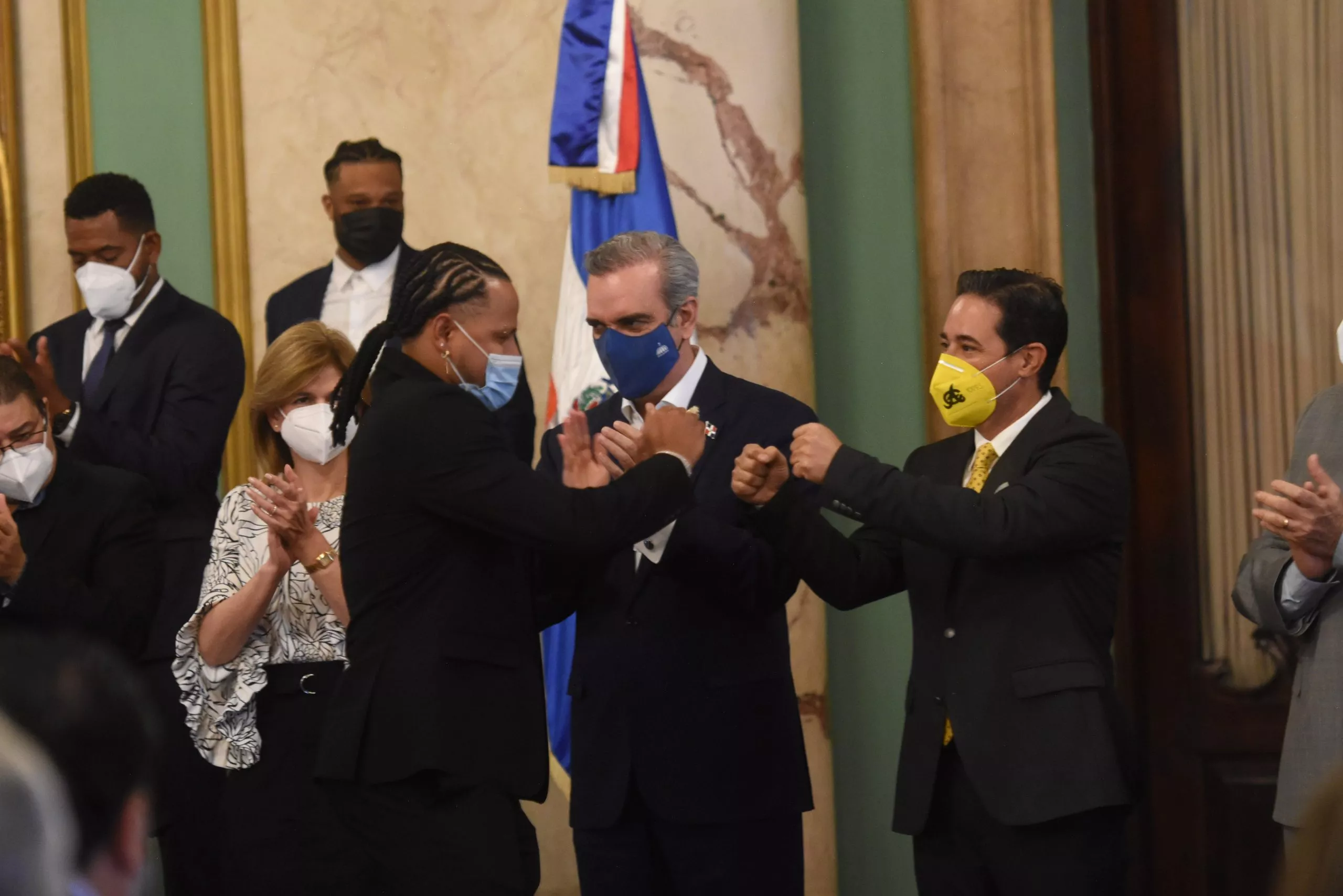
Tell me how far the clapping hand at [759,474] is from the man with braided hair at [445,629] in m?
0.19

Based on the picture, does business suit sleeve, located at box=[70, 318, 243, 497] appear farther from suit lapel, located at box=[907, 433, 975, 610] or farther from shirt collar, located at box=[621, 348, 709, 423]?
suit lapel, located at box=[907, 433, 975, 610]

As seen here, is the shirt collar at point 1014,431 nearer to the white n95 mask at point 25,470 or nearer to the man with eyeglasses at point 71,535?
the man with eyeglasses at point 71,535

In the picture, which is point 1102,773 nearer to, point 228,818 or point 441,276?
point 441,276

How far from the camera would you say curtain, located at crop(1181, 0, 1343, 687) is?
440cm

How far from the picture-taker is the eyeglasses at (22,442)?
11.8 ft

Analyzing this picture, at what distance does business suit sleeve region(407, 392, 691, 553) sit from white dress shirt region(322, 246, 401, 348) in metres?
1.98

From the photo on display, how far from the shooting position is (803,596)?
4.57 m

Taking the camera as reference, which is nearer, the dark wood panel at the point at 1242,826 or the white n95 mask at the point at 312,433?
the white n95 mask at the point at 312,433

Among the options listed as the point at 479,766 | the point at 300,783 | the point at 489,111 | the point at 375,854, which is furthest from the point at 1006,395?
the point at 489,111

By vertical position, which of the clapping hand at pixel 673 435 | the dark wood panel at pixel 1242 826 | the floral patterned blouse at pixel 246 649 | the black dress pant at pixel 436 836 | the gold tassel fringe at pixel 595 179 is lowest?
the dark wood panel at pixel 1242 826

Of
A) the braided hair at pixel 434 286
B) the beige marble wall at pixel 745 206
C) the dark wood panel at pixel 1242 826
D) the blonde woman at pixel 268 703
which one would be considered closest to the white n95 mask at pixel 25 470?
the blonde woman at pixel 268 703

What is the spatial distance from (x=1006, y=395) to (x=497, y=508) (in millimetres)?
1072

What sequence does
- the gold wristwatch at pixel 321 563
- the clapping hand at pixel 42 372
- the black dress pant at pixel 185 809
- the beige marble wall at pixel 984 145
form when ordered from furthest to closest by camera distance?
the beige marble wall at pixel 984 145 → the clapping hand at pixel 42 372 → the black dress pant at pixel 185 809 → the gold wristwatch at pixel 321 563

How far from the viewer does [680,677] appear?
10.3ft
